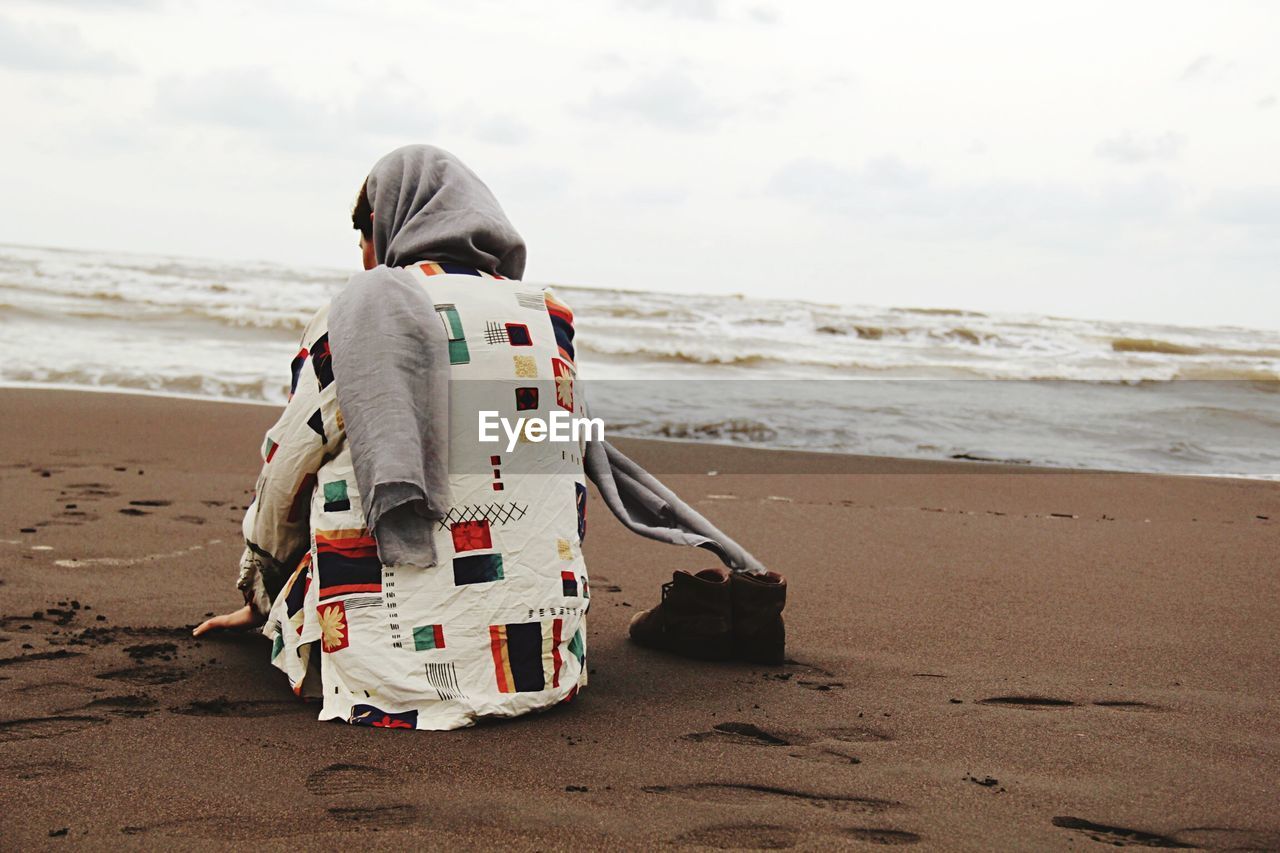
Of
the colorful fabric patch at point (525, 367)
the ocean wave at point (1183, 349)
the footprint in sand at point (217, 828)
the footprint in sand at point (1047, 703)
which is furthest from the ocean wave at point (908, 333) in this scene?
the footprint in sand at point (217, 828)

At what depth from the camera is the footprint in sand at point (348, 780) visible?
2.22 m

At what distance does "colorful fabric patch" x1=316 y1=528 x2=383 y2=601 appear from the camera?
2586 millimetres

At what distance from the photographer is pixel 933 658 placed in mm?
3477

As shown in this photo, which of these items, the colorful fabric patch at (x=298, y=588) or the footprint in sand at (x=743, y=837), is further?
the colorful fabric patch at (x=298, y=588)

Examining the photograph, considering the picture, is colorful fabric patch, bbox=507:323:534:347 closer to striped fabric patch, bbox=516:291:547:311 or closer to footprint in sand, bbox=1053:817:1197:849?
striped fabric patch, bbox=516:291:547:311

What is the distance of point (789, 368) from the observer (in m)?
15.2

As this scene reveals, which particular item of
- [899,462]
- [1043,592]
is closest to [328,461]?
[1043,592]

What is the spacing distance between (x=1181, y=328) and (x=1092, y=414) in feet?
70.4

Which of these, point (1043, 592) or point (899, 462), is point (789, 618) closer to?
point (1043, 592)

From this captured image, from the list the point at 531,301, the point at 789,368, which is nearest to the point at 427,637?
the point at 531,301

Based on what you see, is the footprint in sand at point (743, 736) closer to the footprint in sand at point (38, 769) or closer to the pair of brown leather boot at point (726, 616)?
the pair of brown leather boot at point (726, 616)

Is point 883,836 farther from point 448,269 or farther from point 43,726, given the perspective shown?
point 43,726

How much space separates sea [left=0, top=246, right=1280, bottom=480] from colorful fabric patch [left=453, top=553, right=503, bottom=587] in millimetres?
6279

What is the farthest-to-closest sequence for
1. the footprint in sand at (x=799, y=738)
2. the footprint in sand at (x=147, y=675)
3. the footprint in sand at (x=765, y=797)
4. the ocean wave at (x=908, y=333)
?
the ocean wave at (x=908, y=333) < the footprint in sand at (x=147, y=675) < the footprint in sand at (x=799, y=738) < the footprint in sand at (x=765, y=797)
